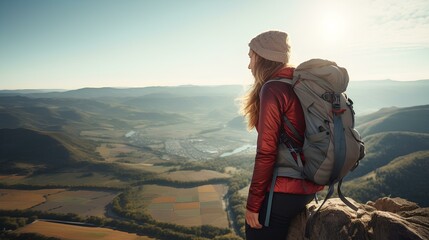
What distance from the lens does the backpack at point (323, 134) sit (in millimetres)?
3562

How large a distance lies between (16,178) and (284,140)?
141m

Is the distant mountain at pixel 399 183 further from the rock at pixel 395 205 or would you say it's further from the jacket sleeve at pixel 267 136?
the jacket sleeve at pixel 267 136

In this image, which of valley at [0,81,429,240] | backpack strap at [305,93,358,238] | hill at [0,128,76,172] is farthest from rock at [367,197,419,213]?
hill at [0,128,76,172]

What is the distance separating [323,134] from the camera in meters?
3.57

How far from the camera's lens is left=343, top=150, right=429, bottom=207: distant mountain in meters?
73.9

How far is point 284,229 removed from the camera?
13.9 feet

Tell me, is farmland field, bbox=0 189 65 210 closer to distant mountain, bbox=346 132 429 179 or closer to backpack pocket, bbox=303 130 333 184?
backpack pocket, bbox=303 130 333 184

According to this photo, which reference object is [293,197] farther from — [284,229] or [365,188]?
[365,188]

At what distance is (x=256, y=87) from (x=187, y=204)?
8364 cm

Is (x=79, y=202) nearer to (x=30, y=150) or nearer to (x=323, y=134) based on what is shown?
(x=30, y=150)

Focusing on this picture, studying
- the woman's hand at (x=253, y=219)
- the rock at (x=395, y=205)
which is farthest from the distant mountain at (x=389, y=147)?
the woman's hand at (x=253, y=219)

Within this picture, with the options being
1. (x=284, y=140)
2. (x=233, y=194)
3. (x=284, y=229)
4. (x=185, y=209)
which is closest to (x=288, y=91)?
(x=284, y=140)

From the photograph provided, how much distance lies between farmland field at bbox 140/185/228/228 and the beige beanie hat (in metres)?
67.5

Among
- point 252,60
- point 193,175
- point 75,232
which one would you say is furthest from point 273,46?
point 193,175
